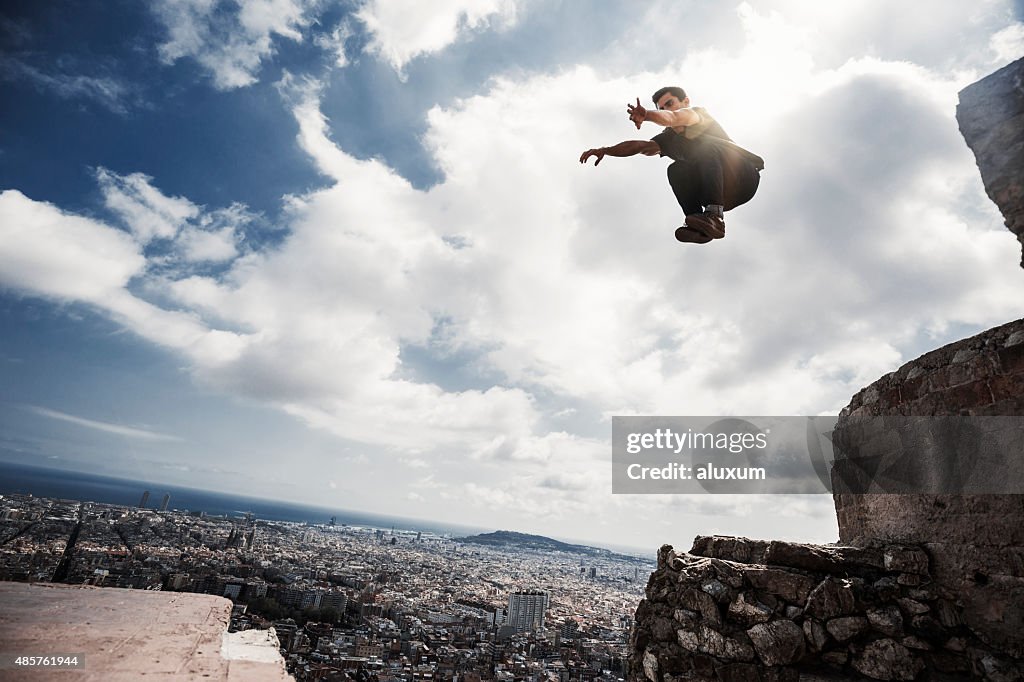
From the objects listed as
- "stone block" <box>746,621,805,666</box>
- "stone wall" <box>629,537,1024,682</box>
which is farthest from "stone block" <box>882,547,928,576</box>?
"stone block" <box>746,621,805,666</box>

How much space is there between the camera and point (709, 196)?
2.53 metres

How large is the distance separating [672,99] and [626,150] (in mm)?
433

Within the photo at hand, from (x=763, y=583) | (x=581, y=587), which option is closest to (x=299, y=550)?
(x=581, y=587)

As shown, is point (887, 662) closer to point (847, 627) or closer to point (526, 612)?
point (847, 627)

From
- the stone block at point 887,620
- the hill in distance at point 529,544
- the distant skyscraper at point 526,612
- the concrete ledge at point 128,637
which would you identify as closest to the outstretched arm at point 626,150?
the stone block at point 887,620

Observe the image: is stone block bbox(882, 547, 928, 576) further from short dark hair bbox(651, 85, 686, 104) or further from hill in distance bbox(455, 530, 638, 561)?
hill in distance bbox(455, 530, 638, 561)

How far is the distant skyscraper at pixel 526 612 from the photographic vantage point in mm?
14227

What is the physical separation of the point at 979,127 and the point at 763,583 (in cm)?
324

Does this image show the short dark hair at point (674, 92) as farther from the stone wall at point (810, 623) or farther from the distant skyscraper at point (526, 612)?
the distant skyscraper at point (526, 612)

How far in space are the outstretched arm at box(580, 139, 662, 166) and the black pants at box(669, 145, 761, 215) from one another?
0.77ft

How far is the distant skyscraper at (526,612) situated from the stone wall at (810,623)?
12.9 meters

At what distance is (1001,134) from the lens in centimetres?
273

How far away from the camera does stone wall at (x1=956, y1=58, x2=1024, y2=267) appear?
264 cm

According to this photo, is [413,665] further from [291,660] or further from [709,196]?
[709,196]
